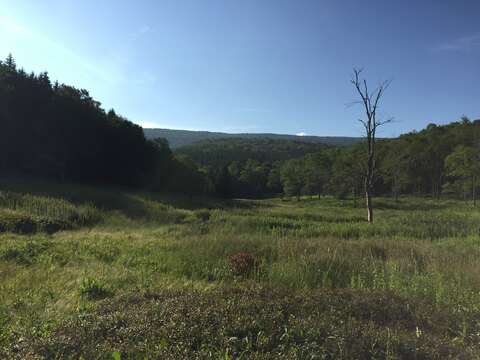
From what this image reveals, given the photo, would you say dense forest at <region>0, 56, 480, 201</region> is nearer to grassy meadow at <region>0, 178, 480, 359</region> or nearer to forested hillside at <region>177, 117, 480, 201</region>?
forested hillside at <region>177, 117, 480, 201</region>

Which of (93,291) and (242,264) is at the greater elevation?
(242,264)

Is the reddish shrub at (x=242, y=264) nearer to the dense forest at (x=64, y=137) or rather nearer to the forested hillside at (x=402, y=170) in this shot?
the dense forest at (x=64, y=137)

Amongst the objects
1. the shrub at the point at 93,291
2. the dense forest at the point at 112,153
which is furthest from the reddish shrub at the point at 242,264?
the dense forest at the point at 112,153

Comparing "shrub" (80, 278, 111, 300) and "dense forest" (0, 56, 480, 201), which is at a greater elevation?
"dense forest" (0, 56, 480, 201)

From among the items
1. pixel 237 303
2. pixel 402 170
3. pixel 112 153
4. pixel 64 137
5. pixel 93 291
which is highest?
pixel 64 137

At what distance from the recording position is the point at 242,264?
19.1 ft

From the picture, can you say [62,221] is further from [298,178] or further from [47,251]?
[298,178]

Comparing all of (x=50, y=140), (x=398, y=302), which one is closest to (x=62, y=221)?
(x=398, y=302)

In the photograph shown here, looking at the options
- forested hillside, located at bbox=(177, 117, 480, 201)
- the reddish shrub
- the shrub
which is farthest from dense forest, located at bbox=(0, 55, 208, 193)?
the reddish shrub

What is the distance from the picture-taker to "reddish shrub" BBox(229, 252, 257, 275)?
18.9 ft

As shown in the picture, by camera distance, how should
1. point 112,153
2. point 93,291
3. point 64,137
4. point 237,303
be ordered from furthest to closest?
point 112,153 < point 64,137 < point 93,291 < point 237,303

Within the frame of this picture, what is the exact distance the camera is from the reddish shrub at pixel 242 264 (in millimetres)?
5750

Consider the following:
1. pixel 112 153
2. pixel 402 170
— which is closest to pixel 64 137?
pixel 112 153

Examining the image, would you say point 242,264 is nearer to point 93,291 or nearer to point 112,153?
point 93,291
